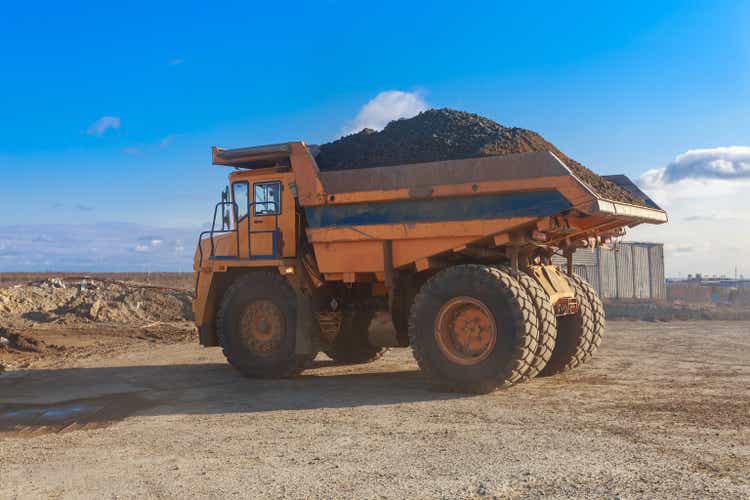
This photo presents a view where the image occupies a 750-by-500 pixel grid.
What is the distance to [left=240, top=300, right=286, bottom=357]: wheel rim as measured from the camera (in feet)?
35.8

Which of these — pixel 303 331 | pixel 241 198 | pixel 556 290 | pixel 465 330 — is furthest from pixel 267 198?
pixel 556 290

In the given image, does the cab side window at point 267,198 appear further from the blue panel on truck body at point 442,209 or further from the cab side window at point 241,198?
the blue panel on truck body at point 442,209

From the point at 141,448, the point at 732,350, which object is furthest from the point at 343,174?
the point at 732,350

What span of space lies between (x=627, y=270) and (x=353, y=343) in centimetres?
2573

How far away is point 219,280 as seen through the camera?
11555mm

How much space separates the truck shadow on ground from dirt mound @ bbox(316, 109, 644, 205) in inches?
128

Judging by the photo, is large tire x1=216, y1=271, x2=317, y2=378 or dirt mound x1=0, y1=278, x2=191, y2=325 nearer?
large tire x1=216, y1=271, x2=317, y2=378

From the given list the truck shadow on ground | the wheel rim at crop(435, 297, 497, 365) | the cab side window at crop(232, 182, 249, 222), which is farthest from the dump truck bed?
the truck shadow on ground

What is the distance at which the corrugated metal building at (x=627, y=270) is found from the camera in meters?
32.2

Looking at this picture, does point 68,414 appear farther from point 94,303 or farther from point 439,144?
point 94,303

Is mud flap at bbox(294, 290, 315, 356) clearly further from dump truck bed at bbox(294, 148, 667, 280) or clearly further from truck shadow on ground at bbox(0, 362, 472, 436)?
dump truck bed at bbox(294, 148, 667, 280)

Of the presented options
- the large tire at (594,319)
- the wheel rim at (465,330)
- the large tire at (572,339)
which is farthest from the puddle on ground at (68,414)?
the large tire at (594,319)

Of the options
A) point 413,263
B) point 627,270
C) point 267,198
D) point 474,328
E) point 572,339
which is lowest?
point 572,339

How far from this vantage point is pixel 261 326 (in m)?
11.0
